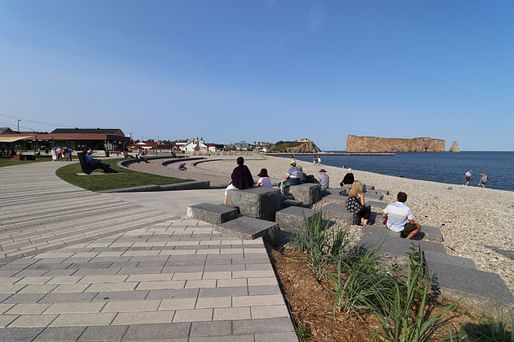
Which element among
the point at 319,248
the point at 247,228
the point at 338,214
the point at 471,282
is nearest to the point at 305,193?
Result: the point at 338,214

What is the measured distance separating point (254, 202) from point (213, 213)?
0.94 metres

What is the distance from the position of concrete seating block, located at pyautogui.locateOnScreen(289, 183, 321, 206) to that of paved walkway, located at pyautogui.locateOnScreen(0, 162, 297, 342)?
486cm

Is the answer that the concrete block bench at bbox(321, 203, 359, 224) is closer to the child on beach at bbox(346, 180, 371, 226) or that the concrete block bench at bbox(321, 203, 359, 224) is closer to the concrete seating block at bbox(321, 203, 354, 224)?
the concrete seating block at bbox(321, 203, 354, 224)

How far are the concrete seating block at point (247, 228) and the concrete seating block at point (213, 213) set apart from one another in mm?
174

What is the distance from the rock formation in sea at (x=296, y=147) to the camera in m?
169

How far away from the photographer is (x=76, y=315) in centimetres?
237

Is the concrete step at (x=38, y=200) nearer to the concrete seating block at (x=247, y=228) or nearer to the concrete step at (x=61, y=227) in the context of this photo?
the concrete step at (x=61, y=227)

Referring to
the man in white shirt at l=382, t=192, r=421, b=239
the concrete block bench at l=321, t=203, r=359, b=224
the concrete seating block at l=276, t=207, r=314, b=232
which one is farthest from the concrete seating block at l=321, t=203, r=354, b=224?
the concrete seating block at l=276, t=207, r=314, b=232

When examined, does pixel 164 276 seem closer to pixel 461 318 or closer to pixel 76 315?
pixel 76 315

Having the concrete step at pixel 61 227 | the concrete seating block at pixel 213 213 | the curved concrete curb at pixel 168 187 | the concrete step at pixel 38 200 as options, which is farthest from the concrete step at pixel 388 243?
the concrete step at pixel 38 200

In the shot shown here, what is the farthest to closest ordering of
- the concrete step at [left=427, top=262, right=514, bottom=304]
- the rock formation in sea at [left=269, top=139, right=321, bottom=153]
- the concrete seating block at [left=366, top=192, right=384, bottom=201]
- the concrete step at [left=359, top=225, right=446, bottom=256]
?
the rock formation in sea at [left=269, top=139, right=321, bottom=153] → the concrete seating block at [left=366, top=192, right=384, bottom=201] → the concrete step at [left=359, top=225, right=446, bottom=256] → the concrete step at [left=427, top=262, right=514, bottom=304]

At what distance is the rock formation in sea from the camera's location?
169375 millimetres

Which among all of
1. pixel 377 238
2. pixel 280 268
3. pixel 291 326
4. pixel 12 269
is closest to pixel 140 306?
pixel 291 326

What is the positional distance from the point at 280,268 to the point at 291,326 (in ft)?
4.35
